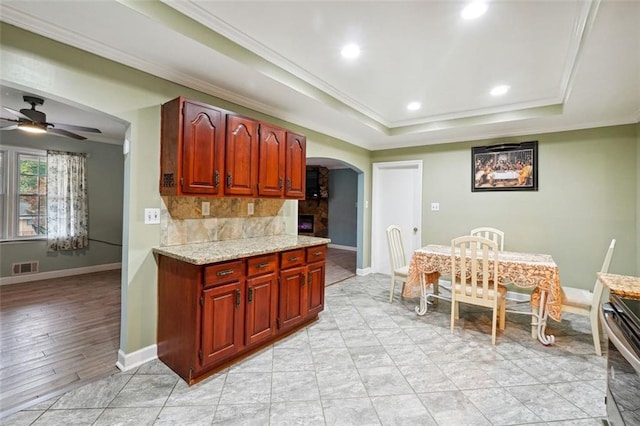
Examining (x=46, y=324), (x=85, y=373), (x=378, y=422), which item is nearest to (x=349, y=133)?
(x=378, y=422)

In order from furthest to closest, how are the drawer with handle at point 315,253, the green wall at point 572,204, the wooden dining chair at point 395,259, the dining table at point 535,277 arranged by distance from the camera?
1. the wooden dining chair at point 395,259
2. the green wall at point 572,204
3. the drawer with handle at point 315,253
4. the dining table at point 535,277

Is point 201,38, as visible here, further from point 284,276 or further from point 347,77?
point 284,276

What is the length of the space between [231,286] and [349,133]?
312 centimetres

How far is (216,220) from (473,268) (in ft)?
8.76

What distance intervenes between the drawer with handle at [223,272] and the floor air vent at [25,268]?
4.78 meters

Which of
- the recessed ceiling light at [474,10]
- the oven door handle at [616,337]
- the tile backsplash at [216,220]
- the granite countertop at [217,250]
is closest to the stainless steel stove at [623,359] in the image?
the oven door handle at [616,337]

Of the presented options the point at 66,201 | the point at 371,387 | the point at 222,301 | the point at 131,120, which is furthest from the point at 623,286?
the point at 66,201

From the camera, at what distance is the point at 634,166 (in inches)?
136

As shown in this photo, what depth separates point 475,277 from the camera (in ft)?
9.40

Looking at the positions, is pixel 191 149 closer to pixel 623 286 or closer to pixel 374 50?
pixel 374 50

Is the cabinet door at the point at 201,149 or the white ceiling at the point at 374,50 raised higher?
the white ceiling at the point at 374,50

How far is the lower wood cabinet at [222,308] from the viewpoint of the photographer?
6.68 feet

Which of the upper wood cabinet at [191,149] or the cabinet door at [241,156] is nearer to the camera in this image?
the upper wood cabinet at [191,149]

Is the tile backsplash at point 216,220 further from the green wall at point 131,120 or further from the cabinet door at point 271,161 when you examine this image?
the cabinet door at point 271,161
